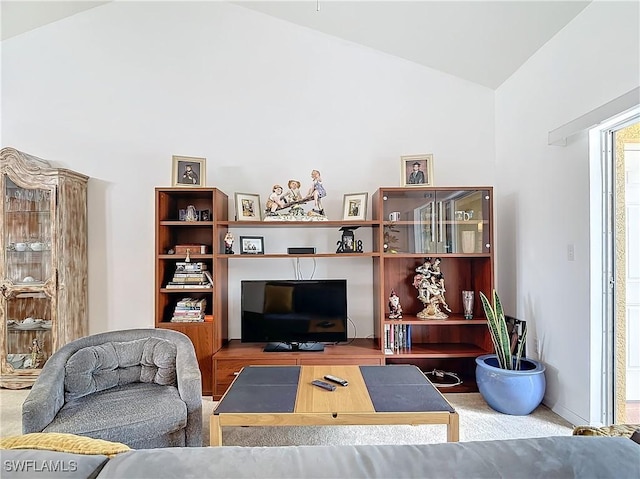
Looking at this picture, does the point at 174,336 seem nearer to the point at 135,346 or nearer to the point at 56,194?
the point at 135,346

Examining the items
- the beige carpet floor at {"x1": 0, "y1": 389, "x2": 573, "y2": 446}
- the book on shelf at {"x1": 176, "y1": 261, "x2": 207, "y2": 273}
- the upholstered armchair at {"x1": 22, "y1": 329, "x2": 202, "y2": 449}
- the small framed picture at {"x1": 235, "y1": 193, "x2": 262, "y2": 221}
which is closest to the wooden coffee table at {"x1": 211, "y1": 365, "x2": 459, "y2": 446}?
the upholstered armchair at {"x1": 22, "y1": 329, "x2": 202, "y2": 449}

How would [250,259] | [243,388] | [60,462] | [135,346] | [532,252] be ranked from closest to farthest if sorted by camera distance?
[60,462] → [243,388] → [135,346] → [532,252] → [250,259]

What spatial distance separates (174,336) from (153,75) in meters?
2.56

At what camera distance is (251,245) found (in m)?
3.58

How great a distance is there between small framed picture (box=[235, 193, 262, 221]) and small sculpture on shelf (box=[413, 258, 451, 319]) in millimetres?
1548

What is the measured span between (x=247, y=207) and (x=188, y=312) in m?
1.04

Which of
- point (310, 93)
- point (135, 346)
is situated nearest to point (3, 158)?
point (135, 346)

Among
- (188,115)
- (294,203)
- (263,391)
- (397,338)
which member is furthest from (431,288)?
(188,115)

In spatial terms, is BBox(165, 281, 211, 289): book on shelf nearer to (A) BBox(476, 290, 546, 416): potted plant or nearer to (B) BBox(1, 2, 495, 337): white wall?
(B) BBox(1, 2, 495, 337): white wall

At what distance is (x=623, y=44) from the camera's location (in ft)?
7.50

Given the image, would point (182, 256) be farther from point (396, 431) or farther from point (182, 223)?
point (396, 431)

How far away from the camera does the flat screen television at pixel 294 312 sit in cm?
344

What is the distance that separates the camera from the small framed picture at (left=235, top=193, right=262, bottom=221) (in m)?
3.48

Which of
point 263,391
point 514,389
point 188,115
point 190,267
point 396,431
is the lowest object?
point 396,431
